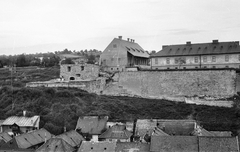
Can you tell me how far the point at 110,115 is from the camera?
42.3 metres

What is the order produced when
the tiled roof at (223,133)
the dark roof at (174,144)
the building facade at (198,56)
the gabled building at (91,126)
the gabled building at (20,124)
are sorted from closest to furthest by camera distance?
the dark roof at (174,144) < the tiled roof at (223,133) < the gabled building at (91,126) < the gabled building at (20,124) < the building facade at (198,56)

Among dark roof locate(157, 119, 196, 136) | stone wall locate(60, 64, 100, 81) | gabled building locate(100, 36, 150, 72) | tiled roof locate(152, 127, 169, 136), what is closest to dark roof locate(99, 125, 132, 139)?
tiled roof locate(152, 127, 169, 136)

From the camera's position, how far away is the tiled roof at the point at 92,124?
126ft

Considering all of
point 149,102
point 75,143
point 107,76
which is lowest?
point 75,143

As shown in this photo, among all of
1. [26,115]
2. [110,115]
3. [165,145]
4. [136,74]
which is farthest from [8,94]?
[165,145]

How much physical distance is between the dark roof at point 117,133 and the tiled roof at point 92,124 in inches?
47.1

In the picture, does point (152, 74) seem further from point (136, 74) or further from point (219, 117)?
point (219, 117)

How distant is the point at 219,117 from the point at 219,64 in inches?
436

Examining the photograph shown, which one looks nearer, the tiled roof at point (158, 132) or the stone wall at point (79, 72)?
the tiled roof at point (158, 132)

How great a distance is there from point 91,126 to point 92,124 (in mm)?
333

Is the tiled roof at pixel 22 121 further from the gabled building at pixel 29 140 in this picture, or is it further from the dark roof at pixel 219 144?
the dark roof at pixel 219 144

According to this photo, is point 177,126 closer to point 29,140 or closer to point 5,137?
point 29,140

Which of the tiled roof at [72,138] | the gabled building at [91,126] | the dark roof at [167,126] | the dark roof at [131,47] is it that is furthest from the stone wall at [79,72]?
the tiled roof at [72,138]

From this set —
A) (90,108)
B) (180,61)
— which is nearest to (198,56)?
(180,61)
